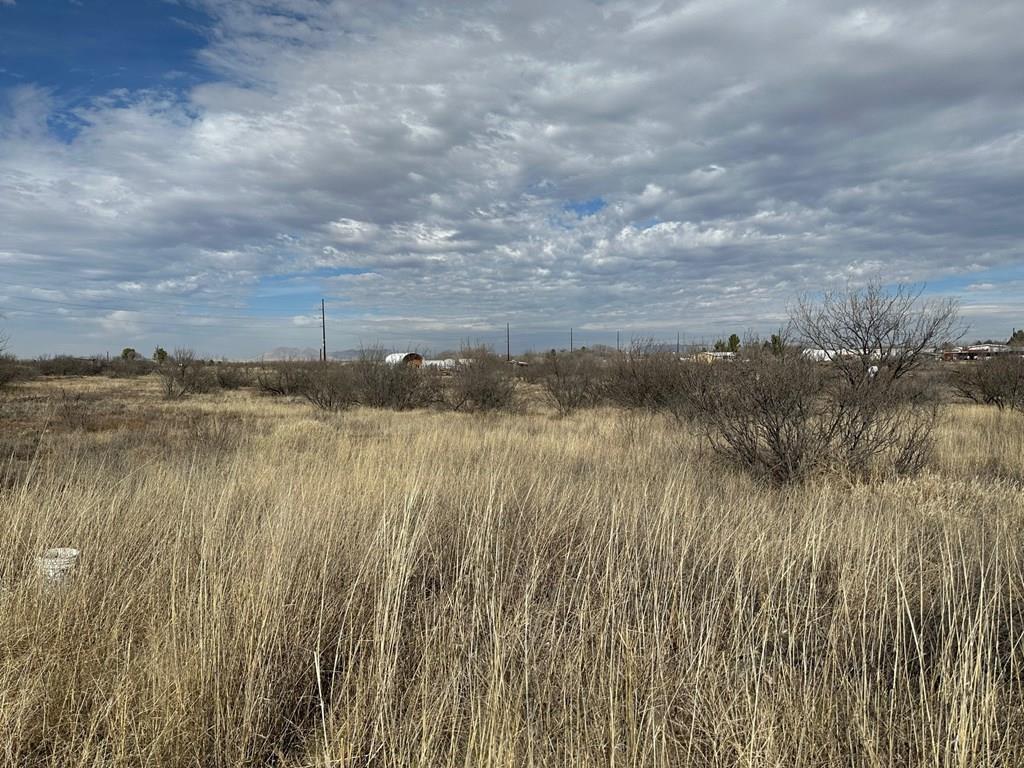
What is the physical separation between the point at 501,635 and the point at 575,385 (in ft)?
54.9

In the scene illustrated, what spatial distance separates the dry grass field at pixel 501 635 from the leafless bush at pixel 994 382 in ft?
44.3

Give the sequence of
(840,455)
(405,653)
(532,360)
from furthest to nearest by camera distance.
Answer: (532,360)
(840,455)
(405,653)

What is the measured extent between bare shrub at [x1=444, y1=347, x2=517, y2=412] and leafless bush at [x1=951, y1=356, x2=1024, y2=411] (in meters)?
14.1

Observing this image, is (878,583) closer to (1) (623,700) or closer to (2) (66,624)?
(1) (623,700)

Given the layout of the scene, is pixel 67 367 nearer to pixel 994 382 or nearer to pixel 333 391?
pixel 333 391

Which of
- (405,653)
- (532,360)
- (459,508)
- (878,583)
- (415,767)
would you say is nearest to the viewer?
(415,767)

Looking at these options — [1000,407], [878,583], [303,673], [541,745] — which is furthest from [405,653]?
[1000,407]

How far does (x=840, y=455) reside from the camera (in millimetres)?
7020

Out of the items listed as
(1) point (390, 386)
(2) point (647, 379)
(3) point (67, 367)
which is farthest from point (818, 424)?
(3) point (67, 367)

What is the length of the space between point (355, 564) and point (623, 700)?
2015 mm

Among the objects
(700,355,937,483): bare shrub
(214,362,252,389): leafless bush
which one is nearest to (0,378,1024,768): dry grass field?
(700,355,937,483): bare shrub

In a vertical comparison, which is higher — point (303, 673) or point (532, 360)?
point (532, 360)

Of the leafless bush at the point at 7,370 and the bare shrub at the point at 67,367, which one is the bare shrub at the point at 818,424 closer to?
the leafless bush at the point at 7,370

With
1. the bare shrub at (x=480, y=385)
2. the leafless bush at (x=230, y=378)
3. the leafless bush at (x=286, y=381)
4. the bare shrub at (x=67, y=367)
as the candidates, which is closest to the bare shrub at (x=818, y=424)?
the bare shrub at (x=480, y=385)
